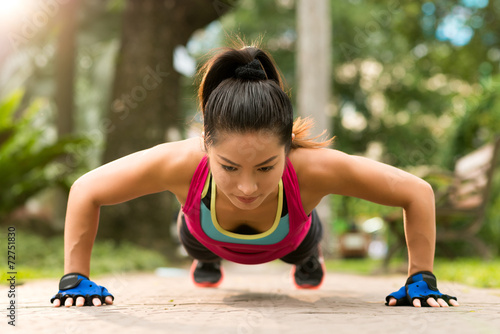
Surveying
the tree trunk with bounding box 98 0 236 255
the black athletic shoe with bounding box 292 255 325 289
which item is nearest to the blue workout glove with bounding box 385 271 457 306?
the black athletic shoe with bounding box 292 255 325 289

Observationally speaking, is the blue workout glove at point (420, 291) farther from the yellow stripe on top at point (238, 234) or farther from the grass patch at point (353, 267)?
the grass patch at point (353, 267)

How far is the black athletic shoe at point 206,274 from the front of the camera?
12.1ft

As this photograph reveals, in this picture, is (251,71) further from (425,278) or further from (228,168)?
(425,278)

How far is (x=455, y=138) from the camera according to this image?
7500 mm

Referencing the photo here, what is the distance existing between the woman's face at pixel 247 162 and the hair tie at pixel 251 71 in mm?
325

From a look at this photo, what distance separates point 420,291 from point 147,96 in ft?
16.8

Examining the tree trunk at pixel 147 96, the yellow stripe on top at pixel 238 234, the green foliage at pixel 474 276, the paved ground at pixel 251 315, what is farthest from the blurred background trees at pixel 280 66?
the green foliage at pixel 474 276

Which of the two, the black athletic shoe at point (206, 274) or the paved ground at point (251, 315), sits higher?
the black athletic shoe at point (206, 274)

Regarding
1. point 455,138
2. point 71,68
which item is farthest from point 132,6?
point 455,138

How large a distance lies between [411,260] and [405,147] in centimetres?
1248

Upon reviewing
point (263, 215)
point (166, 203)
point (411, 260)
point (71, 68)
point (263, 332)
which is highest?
point (71, 68)

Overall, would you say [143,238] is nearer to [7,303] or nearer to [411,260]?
[7,303]

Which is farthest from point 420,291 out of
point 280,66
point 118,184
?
point 280,66

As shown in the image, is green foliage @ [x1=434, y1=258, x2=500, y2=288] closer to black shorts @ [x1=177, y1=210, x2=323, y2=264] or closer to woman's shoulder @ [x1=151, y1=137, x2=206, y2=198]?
black shorts @ [x1=177, y1=210, x2=323, y2=264]
